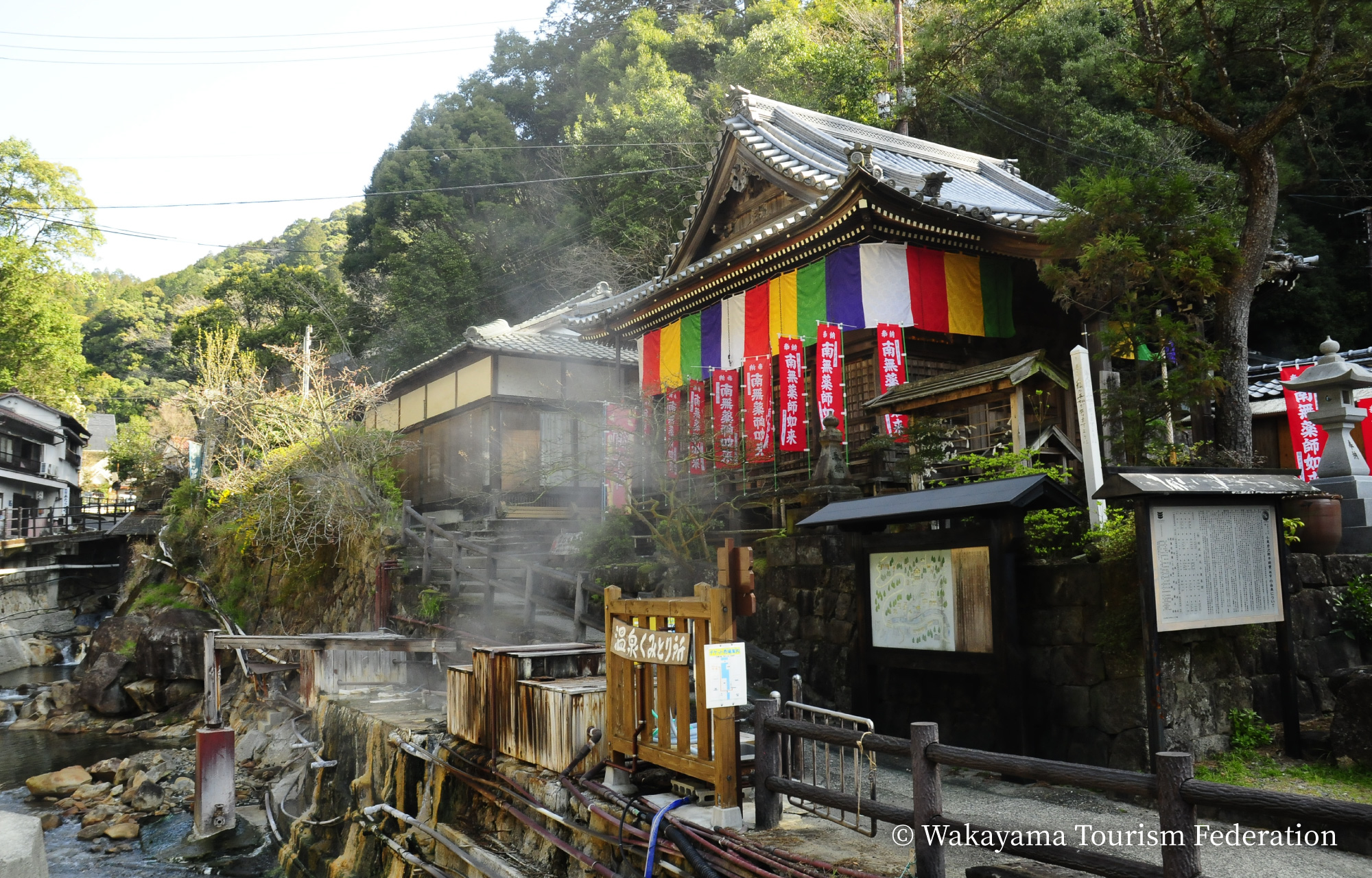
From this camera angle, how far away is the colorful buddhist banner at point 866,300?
15055mm

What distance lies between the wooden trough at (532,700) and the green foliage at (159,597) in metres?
→ 21.3

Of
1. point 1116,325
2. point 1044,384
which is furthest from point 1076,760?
point 1044,384

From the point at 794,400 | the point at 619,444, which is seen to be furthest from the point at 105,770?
the point at 794,400

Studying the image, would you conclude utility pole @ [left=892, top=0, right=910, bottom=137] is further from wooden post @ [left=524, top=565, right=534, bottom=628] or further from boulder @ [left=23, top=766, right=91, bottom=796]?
boulder @ [left=23, top=766, right=91, bottom=796]

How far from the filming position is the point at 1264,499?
7.52 meters

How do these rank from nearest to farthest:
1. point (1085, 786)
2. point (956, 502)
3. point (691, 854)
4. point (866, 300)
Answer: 1. point (1085, 786)
2. point (691, 854)
3. point (956, 502)
4. point (866, 300)

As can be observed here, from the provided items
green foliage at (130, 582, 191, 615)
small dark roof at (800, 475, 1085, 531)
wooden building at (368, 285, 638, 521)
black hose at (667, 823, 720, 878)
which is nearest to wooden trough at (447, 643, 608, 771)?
black hose at (667, 823, 720, 878)

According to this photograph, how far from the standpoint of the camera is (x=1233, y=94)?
10.6 m

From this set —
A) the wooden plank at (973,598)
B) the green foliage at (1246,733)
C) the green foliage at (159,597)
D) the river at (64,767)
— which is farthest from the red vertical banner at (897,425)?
the green foliage at (159,597)

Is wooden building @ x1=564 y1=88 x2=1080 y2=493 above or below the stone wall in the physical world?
above

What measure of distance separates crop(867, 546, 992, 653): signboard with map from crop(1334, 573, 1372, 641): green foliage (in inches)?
142

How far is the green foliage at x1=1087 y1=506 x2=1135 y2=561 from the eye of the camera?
7.66m

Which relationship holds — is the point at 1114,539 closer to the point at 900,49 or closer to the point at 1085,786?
the point at 1085,786

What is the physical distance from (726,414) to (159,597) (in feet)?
72.4
